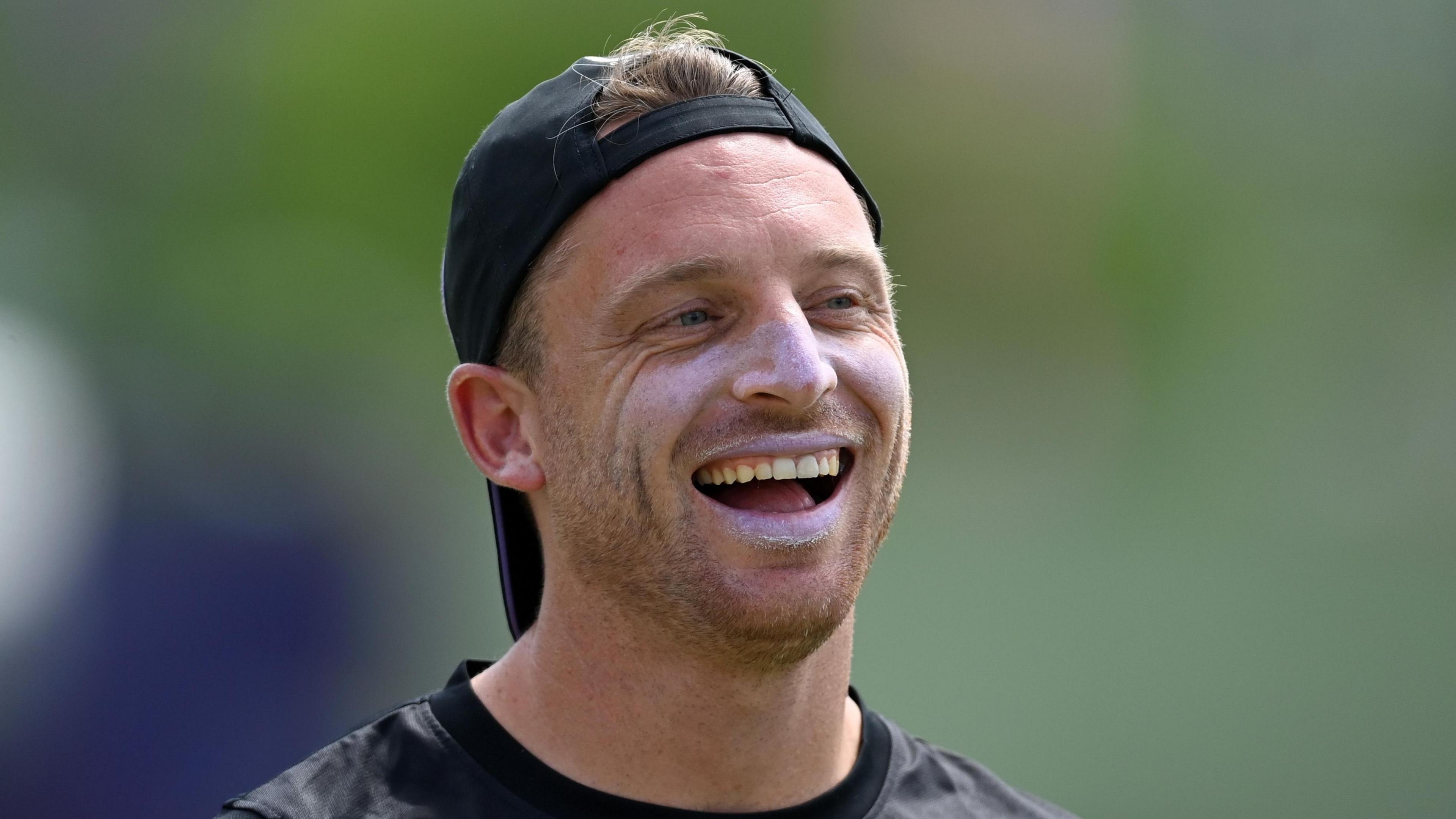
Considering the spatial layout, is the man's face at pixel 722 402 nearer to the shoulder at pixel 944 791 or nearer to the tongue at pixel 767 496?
the tongue at pixel 767 496

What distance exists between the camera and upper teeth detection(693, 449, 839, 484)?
6.37 ft

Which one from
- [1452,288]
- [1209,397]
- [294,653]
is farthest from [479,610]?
[1452,288]

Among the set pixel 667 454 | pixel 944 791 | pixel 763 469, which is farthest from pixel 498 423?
pixel 944 791

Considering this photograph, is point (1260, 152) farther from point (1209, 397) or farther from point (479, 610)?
point (479, 610)

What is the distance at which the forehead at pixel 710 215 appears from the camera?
198 cm

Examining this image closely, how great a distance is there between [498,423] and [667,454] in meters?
0.40

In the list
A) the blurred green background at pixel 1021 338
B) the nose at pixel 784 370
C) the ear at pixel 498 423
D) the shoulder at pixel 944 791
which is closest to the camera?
the nose at pixel 784 370

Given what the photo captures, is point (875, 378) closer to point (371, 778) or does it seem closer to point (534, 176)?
point (534, 176)

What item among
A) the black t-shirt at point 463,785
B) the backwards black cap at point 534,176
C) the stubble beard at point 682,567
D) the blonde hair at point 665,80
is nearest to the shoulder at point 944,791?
the black t-shirt at point 463,785

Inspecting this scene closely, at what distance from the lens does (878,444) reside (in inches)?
80.7

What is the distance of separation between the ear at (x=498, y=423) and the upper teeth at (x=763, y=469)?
12.4 inches

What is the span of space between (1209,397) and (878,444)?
286 centimetres

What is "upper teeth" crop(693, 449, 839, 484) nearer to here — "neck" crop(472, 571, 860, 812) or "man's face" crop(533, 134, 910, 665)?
"man's face" crop(533, 134, 910, 665)

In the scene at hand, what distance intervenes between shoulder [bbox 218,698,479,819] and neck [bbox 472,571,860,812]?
0.11m
